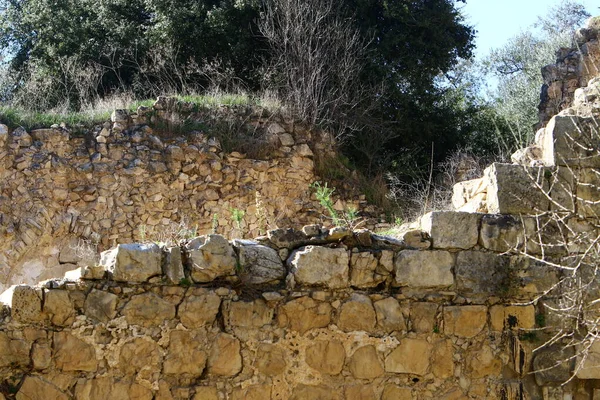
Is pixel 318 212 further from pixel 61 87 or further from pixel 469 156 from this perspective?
pixel 61 87

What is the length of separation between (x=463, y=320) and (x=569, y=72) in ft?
25.7

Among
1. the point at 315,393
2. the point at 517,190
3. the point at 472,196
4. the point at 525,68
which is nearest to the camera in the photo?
the point at 315,393

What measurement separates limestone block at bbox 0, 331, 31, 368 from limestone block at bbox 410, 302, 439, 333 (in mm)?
2679

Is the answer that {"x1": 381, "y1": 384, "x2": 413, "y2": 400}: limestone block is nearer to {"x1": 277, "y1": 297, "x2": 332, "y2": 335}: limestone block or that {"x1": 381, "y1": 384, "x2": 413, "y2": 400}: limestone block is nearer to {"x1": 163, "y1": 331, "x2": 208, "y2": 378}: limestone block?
{"x1": 277, "y1": 297, "x2": 332, "y2": 335}: limestone block

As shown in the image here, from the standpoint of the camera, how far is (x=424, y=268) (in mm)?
6172

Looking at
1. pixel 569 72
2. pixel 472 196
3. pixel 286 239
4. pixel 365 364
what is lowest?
pixel 365 364

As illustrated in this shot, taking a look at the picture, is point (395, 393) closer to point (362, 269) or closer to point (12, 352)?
point (362, 269)

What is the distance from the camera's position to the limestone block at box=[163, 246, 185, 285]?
5801mm

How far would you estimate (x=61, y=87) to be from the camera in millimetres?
14547

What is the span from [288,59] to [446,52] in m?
2.84

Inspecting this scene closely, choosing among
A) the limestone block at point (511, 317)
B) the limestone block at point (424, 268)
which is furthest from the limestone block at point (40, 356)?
the limestone block at point (511, 317)

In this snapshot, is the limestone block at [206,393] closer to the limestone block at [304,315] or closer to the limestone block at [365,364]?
the limestone block at [304,315]

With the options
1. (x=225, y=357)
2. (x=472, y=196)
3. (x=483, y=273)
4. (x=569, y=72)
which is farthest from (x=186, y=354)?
(x=569, y=72)

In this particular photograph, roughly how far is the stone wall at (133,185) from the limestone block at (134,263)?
5449mm
